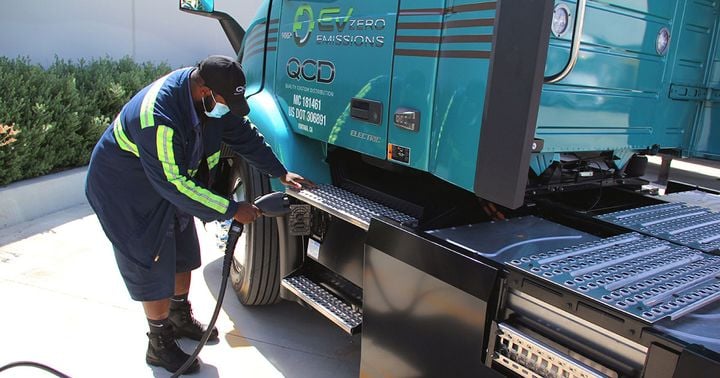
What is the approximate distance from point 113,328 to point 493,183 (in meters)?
2.80

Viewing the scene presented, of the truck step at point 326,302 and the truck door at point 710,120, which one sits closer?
the truck step at point 326,302

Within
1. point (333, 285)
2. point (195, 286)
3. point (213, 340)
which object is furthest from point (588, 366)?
point (195, 286)

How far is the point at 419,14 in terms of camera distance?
2338 mm

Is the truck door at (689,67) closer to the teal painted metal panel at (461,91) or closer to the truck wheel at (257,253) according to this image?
the teal painted metal panel at (461,91)

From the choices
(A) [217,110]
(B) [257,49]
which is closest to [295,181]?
(A) [217,110]

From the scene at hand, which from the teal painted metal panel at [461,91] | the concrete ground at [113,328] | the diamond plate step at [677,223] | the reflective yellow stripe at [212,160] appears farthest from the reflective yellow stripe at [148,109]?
the diamond plate step at [677,223]

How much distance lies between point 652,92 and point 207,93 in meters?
2.44

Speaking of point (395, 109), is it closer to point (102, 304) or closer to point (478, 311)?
point (478, 311)

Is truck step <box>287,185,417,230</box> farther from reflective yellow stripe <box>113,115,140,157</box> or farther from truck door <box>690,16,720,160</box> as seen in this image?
truck door <box>690,16,720,160</box>

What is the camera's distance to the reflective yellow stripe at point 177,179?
101 inches

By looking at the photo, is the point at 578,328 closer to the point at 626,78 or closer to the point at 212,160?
the point at 626,78

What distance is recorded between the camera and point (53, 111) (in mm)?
5707

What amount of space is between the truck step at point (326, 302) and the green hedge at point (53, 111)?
351 cm

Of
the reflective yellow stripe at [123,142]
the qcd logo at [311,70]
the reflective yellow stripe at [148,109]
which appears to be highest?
the qcd logo at [311,70]
